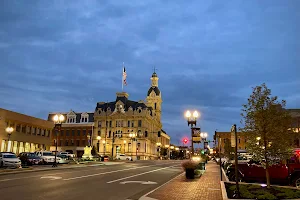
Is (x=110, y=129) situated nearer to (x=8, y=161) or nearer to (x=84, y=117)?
(x=84, y=117)

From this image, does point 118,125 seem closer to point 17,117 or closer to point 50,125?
point 50,125

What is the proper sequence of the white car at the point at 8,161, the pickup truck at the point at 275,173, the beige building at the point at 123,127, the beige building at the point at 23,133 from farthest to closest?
1. the beige building at the point at 123,127
2. the beige building at the point at 23,133
3. the white car at the point at 8,161
4. the pickup truck at the point at 275,173

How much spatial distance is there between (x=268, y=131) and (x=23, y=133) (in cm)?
5357

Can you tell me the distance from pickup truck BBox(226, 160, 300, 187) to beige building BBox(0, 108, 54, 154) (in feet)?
146

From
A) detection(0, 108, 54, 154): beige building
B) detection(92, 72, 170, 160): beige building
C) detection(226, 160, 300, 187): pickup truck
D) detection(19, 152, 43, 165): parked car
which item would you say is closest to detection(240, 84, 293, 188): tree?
detection(226, 160, 300, 187): pickup truck

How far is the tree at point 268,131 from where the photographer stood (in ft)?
46.3

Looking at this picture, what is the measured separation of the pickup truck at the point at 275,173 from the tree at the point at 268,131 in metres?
3.34

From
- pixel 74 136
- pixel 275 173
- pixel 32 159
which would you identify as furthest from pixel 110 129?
pixel 275 173

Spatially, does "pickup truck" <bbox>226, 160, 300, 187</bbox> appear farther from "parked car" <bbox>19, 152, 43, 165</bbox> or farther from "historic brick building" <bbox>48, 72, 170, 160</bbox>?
"historic brick building" <bbox>48, 72, 170, 160</bbox>

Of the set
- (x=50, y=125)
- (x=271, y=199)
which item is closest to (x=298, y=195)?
(x=271, y=199)

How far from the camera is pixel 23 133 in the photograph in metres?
57.9

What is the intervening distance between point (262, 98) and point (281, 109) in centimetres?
110

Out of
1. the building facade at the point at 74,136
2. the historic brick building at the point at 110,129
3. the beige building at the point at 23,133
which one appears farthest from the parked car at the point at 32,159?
the building facade at the point at 74,136

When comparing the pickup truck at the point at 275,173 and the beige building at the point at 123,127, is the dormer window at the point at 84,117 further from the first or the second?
the pickup truck at the point at 275,173
